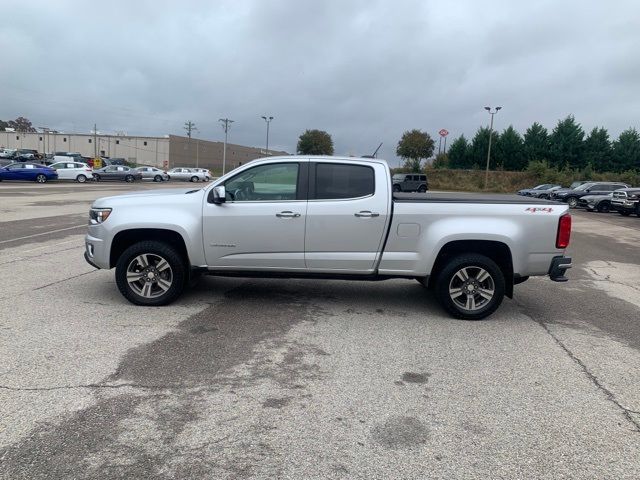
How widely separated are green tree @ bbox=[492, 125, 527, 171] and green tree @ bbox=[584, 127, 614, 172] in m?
8.81

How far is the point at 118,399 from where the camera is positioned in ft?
12.5

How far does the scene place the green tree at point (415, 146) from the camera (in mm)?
82500

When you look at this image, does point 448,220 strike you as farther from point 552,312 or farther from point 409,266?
point 552,312

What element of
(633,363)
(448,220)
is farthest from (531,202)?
(633,363)

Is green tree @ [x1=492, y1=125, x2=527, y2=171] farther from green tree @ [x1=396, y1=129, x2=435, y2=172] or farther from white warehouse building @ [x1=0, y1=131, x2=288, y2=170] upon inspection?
white warehouse building @ [x1=0, y1=131, x2=288, y2=170]

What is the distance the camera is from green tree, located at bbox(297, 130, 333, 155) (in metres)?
71.2

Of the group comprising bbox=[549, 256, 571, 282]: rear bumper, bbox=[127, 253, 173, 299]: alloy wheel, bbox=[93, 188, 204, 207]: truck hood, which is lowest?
bbox=[127, 253, 173, 299]: alloy wheel

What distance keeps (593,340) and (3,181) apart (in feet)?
140

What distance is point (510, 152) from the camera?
243ft

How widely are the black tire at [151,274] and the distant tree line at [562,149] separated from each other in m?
71.0

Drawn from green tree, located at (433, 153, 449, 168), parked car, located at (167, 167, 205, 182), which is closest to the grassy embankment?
green tree, located at (433, 153, 449, 168)

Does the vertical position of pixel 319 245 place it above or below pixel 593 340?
above

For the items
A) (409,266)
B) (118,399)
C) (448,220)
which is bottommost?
(118,399)

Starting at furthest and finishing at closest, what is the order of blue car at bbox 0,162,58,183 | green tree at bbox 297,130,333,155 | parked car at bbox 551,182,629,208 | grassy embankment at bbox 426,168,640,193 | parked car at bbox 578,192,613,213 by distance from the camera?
green tree at bbox 297,130,333,155
grassy embankment at bbox 426,168,640,193
blue car at bbox 0,162,58,183
parked car at bbox 551,182,629,208
parked car at bbox 578,192,613,213
